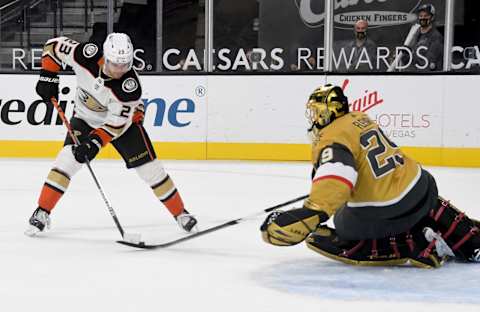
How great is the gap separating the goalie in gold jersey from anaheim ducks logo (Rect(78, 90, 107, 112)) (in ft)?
4.24

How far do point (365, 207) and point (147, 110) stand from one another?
16.0ft

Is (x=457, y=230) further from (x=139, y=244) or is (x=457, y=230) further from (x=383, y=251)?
(x=139, y=244)

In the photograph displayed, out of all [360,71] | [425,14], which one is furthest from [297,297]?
[425,14]

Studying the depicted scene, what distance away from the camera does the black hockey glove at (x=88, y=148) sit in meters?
3.53

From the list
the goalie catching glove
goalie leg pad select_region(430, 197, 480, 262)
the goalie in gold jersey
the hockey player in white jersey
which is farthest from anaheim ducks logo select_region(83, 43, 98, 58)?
goalie leg pad select_region(430, 197, 480, 262)

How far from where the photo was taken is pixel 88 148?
3529mm

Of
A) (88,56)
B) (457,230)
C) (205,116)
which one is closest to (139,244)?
(88,56)

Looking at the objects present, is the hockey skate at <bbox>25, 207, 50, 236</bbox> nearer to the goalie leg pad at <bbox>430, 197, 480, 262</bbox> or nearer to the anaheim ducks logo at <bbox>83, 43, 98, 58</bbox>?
the anaheim ducks logo at <bbox>83, 43, 98, 58</bbox>

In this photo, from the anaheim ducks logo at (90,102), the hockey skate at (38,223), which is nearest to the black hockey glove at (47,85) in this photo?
the anaheim ducks logo at (90,102)

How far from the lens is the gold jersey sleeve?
2.63 metres

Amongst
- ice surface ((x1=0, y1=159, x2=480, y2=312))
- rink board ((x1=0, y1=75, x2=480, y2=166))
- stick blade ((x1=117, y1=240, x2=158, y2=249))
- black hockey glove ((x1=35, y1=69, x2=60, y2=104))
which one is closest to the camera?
ice surface ((x1=0, y1=159, x2=480, y2=312))

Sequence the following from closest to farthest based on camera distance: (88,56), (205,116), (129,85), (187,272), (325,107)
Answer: (325,107) → (187,272) → (129,85) → (88,56) → (205,116)

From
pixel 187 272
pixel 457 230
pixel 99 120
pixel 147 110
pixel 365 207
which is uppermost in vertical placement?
pixel 99 120

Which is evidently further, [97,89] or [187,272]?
[97,89]
